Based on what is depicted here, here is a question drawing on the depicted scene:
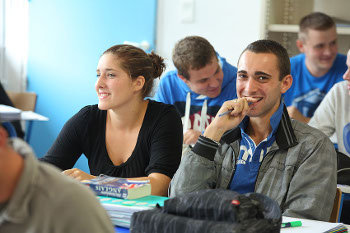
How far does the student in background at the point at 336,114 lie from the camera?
2.91 metres

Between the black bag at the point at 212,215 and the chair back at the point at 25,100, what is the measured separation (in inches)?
126

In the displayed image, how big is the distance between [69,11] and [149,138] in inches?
115

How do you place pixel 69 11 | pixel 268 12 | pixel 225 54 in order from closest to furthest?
pixel 268 12
pixel 225 54
pixel 69 11

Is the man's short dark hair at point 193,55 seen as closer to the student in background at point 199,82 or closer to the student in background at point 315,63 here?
the student in background at point 199,82

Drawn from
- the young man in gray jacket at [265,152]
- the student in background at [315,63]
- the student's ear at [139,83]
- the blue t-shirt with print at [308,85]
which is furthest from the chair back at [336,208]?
the blue t-shirt with print at [308,85]

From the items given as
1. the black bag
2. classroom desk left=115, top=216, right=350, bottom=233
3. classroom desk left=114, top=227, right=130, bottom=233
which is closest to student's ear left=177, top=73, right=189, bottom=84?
classroom desk left=115, top=216, right=350, bottom=233

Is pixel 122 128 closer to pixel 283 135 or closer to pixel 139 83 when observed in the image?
pixel 139 83

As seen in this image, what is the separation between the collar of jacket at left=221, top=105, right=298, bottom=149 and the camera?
5.82 feet

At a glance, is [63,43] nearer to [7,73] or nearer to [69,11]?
[69,11]

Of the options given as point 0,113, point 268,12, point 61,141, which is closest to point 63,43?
point 268,12

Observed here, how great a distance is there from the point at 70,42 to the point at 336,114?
2636 mm

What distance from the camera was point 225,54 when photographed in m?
4.38

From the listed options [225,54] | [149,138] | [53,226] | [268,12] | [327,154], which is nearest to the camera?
[53,226]

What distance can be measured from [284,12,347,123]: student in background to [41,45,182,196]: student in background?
169 cm
